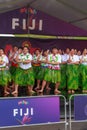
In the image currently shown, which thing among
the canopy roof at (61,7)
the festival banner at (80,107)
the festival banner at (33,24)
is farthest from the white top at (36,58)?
the festival banner at (80,107)

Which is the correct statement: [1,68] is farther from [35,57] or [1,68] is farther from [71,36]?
[71,36]

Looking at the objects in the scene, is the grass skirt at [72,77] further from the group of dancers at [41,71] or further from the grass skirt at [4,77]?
the grass skirt at [4,77]

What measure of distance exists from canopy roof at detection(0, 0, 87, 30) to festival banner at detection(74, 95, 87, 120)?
4.34 m

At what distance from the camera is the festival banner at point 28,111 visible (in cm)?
669

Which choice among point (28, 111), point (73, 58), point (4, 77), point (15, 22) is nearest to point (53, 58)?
point (73, 58)

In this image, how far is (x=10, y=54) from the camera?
1220 centimetres

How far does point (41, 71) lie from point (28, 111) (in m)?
5.11

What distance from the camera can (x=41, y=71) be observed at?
39.2 ft

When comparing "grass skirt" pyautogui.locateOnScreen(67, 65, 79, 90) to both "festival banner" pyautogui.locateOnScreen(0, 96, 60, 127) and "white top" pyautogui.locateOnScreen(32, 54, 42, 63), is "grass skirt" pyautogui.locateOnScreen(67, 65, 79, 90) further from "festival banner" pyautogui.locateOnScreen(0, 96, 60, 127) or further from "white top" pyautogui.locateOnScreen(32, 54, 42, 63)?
"festival banner" pyautogui.locateOnScreen(0, 96, 60, 127)

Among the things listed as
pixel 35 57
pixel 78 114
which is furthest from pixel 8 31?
pixel 78 114

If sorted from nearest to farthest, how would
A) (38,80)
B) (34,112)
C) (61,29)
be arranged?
1. (34,112)
2. (38,80)
3. (61,29)

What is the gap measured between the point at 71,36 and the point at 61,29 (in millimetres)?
450

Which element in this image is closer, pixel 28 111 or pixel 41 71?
pixel 28 111

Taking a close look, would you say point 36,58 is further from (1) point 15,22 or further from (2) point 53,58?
(1) point 15,22
